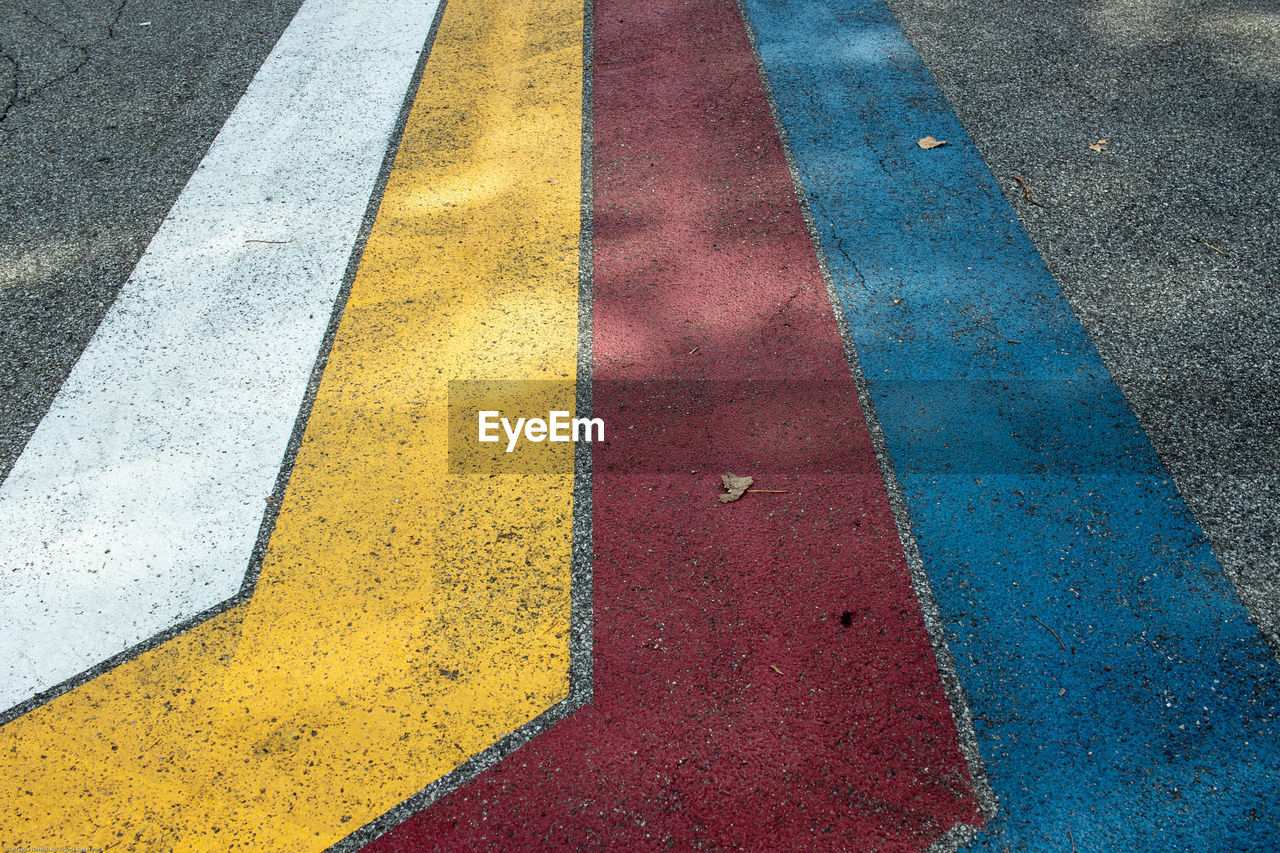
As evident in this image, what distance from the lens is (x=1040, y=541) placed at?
2895mm

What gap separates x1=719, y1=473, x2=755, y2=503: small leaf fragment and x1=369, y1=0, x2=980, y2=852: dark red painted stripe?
0.04m

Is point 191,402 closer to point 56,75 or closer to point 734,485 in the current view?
point 734,485

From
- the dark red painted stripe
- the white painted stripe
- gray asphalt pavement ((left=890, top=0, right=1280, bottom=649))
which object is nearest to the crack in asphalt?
the white painted stripe

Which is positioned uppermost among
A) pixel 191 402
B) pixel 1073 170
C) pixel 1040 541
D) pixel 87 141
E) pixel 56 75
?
pixel 56 75

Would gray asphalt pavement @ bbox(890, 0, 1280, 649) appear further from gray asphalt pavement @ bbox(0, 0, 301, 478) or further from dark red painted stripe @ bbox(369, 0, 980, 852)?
gray asphalt pavement @ bbox(0, 0, 301, 478)

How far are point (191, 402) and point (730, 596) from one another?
94.5 inches

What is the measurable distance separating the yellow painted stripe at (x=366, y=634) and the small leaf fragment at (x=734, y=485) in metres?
0.59

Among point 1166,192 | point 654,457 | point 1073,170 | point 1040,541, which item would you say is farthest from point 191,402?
point 1166,192

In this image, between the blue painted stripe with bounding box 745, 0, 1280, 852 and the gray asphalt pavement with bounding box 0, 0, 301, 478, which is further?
the gray asphalt pavement with bounding box 0, 0, 301, 478

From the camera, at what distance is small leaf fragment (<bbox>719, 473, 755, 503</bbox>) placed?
3021mm

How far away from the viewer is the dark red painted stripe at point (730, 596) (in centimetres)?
230

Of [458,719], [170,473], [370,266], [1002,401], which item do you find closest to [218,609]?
[170,473]

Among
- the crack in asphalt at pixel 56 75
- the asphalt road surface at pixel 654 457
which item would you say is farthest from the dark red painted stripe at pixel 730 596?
the crack in asphalt at pixel 56 75

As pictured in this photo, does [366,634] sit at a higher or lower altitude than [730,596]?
higher
